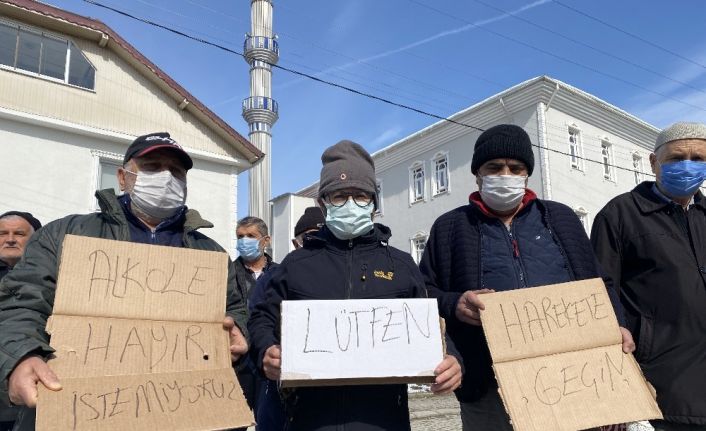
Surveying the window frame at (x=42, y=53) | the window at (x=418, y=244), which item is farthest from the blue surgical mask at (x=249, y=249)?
the window at (x=418, y=244)

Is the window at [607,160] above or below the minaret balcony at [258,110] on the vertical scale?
below

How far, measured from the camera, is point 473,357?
2.37 m

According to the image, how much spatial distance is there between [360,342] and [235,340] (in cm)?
56

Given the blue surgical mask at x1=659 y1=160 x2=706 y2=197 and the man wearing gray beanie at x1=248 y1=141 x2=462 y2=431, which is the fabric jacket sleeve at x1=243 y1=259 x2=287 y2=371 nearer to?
the man wearing gray beanie at x1=248 y1=141 x2=462 y2=431

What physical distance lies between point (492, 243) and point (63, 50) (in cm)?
1257

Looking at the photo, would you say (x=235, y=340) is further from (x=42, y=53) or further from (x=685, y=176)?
(x=42, y=53)

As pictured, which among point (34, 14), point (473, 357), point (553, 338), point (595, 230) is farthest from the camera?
point (34, 14)

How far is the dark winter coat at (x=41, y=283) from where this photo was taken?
1678 millimetres

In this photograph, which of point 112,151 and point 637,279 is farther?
point 112,151

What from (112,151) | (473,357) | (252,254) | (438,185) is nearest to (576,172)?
(438,185)

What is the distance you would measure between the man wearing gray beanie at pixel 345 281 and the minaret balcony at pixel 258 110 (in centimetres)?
3717

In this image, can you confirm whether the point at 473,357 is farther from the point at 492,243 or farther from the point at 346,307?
the point at 346,307

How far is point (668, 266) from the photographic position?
2.50 meters

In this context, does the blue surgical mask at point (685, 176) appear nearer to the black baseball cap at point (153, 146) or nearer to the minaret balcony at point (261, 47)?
the black baseball cap at point (153, 146)
